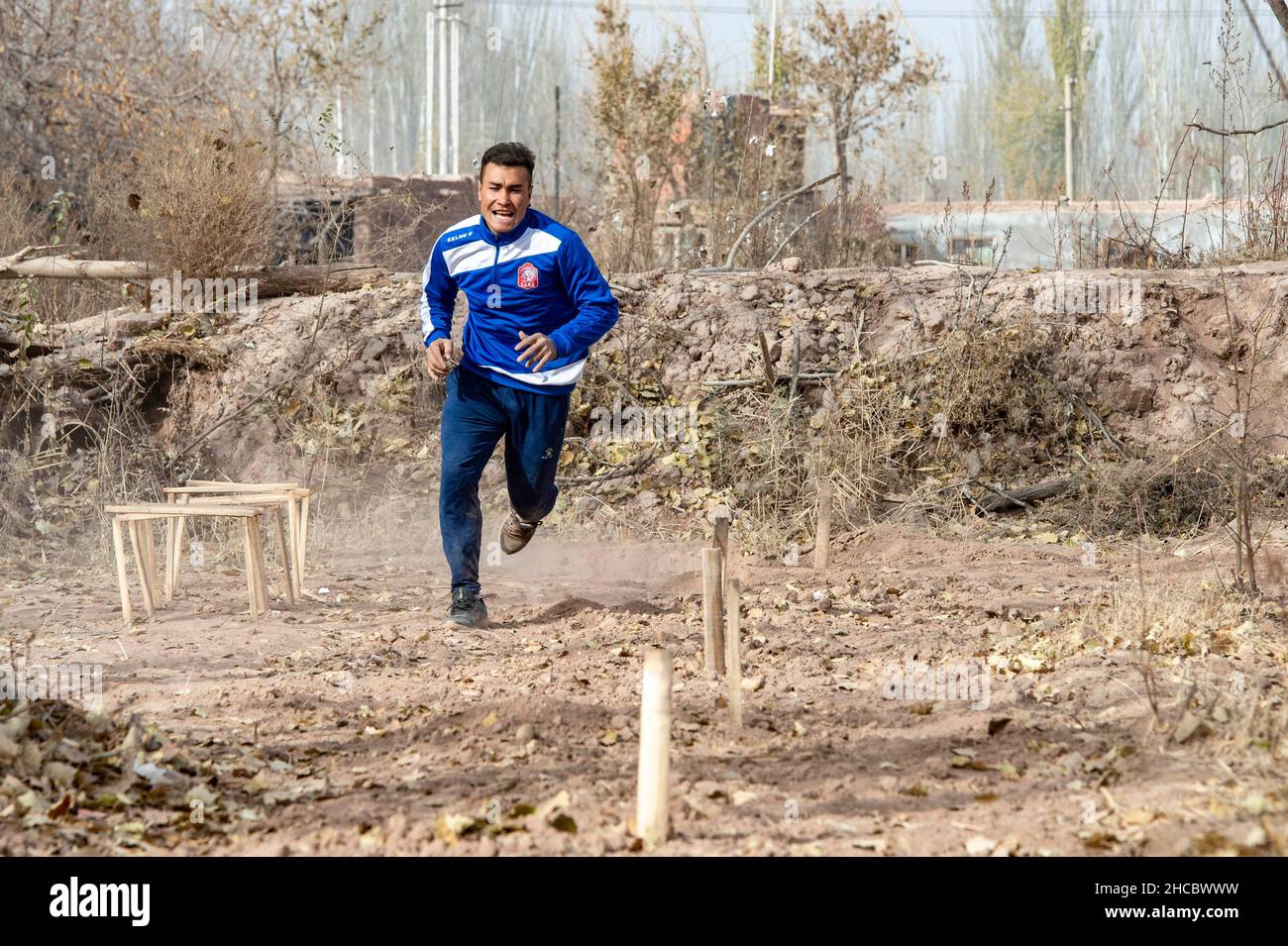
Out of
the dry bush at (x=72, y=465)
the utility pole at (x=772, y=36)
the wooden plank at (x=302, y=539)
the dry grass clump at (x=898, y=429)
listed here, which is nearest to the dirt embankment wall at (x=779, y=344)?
the dry grass clump at (x=898, y=429)

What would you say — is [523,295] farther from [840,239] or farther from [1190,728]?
[840,239]

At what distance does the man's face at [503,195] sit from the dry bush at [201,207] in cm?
512

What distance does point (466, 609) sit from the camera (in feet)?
19.2

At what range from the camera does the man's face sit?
558 cm

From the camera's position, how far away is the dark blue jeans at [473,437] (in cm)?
574

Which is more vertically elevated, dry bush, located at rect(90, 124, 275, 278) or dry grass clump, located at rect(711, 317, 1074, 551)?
dry bush, located at rect(90, 124, 275, 278)

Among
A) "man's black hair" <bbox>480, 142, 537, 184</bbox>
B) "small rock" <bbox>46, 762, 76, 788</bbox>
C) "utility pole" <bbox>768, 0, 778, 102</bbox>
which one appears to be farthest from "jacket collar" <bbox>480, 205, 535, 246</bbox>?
"utility pole" <bbox>768, 0, 778, 102</bbox>

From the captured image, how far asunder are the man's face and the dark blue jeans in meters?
0.67

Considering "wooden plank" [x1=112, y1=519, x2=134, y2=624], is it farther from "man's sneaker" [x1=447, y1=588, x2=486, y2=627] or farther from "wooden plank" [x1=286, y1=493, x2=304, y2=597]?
"man's sneaker" [x1=447, y1=588, x2=486, y2=627]

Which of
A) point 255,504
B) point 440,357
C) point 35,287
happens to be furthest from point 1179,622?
point 35,287

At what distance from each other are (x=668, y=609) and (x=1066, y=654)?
6.42ft

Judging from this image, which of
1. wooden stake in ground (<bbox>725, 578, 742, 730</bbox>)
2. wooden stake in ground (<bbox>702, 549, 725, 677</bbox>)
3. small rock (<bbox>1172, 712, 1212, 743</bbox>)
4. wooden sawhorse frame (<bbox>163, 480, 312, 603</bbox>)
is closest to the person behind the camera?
small rock (<bbox>1172, 712, 1212, 743</bbox>)

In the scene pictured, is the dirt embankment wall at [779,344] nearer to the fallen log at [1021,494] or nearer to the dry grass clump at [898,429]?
the dry grass clump at [898,429]

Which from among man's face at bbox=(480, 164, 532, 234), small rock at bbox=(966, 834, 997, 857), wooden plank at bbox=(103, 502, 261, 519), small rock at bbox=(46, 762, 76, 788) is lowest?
small rock at bbox=(966, 834, 997, 857)
